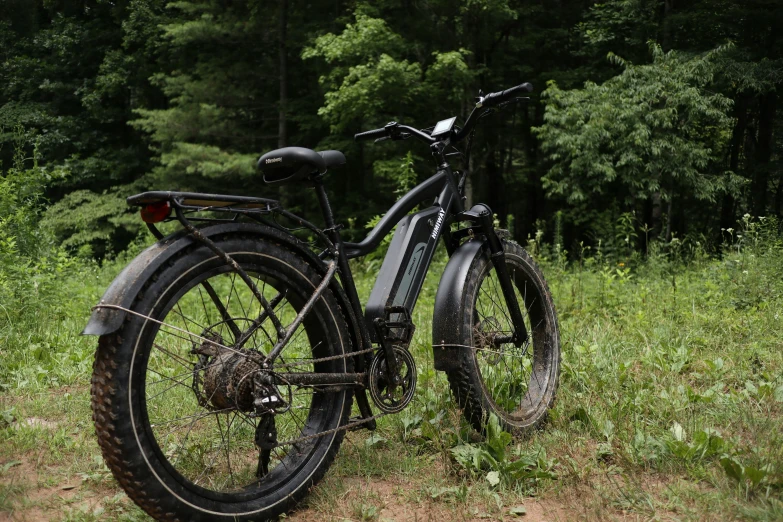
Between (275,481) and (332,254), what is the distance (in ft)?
2.85

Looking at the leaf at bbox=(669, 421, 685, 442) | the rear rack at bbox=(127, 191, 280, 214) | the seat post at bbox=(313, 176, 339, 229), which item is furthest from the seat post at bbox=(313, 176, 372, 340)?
the leaf at bbox=(669, 421, 685, 442)

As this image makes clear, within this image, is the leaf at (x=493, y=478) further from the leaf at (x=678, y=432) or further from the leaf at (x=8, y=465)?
the leaf at (x=8, y=465)

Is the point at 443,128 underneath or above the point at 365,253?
above

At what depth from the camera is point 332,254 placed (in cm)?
265

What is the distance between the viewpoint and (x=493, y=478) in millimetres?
2613

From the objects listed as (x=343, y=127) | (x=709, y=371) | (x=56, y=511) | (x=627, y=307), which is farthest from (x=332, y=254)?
(x=343, y=127)

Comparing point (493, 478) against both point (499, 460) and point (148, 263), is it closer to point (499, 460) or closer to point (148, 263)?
point (499, 460)

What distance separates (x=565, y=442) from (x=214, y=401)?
1.54 meters

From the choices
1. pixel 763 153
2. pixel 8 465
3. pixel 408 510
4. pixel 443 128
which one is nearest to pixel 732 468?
pixel 408 510

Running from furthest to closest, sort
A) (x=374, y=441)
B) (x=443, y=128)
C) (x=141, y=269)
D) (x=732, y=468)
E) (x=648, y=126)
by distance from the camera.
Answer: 1. (x=648, y=126)
2. (x=443, y=128)
3. (x=374, y=441)
4. (x=732, y=468)
5. (x=141, y=269)

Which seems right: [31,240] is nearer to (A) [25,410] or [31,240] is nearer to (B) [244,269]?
(A) [25,410]

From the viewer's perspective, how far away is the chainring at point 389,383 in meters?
2.72

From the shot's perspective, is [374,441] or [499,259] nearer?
[374,441]

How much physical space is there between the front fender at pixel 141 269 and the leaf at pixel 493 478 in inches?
47.4
